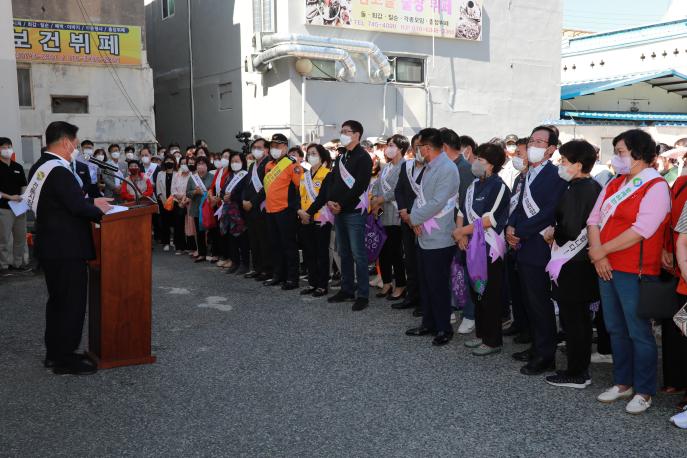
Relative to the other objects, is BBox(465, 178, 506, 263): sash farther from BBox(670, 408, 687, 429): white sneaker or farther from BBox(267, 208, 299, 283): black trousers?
BBox(267, 208, 299, 283): black trousers

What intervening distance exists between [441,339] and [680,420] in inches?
86.1

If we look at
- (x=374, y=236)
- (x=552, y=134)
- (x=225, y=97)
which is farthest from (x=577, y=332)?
(x=225, y=97)

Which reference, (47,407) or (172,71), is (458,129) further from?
(47,407)

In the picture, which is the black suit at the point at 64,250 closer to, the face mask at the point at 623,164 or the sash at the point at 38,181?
the sash at the point at 38,181

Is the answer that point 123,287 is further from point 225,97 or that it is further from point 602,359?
point 225,97

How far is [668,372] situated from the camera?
4598 mm

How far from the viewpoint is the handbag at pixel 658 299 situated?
412cm

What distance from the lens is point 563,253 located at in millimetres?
4680

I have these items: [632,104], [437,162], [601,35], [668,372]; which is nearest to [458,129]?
[632,104]

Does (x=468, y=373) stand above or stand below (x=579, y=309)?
below

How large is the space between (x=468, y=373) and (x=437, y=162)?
6.24 ft

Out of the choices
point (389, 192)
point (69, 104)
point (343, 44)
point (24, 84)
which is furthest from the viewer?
point (343, 44)

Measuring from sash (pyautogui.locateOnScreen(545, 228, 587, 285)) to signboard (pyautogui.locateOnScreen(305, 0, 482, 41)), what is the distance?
45.2ft

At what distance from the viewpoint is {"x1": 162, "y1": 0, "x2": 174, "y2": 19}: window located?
2222 centimetres
